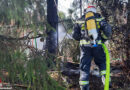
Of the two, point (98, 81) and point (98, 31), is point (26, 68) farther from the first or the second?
point (98, 81)

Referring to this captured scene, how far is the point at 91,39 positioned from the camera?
3.41 meters

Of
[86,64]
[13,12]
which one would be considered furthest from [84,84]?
[13,12]

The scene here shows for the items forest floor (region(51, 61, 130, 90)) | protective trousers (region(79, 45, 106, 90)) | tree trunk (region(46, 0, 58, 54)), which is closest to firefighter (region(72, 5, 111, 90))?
protective trousers (region(79, 45, 106, 90))

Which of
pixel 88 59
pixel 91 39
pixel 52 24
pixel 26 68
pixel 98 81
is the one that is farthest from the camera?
pixel 52 24

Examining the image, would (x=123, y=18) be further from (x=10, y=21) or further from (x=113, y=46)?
(x=10, y=21)

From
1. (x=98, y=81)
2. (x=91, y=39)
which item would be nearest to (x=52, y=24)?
(x=91, y=39)

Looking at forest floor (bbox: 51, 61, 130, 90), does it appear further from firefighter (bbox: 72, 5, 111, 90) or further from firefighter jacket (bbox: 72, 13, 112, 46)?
firefighter jacket (bbox: 72, 13, 112, 46)

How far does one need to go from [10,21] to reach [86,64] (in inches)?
72.8

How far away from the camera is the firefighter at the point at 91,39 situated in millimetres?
3350

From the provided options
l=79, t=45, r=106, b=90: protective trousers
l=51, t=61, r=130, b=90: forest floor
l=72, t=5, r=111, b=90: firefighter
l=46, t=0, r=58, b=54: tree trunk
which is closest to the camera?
l=72, t=5, r=111, b=90: firefighter

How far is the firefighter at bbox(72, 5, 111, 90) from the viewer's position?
3350 mm

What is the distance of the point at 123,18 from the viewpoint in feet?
13.9

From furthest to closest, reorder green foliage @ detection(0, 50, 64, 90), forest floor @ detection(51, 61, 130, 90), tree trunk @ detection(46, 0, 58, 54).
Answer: tree trunk @ detection(46, 0, 58, 54) → forest floor @ detection(51, 61, 130, 90) → green foliage @ detection(0, 50, 64, 90)

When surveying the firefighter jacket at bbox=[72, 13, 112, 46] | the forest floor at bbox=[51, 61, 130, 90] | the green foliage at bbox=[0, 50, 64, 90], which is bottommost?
the forest floor at bbox=[51, 61, 130, 90]
